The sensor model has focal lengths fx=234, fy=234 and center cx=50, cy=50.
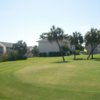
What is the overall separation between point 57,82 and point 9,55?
5055cm

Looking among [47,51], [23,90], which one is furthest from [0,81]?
[47,51]

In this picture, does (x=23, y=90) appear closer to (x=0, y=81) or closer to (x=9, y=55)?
(x=0, y=81)

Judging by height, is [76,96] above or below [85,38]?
below

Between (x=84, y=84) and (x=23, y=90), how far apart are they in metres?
5.17

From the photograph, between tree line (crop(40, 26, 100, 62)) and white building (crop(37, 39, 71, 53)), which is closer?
tree line (crop(40, 26, 100, 62))

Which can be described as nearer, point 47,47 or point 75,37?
point 75,37

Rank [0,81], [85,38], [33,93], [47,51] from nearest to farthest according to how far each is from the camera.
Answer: [33,93], [0,81], [85,38], [47,51]

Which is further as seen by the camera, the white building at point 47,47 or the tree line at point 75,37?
the white building at point 47,47

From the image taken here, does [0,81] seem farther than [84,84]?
Yes

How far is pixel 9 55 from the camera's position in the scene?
70312mm

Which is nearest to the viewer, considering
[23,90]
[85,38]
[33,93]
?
[33,93]

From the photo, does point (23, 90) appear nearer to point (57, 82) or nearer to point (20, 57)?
point (57, 82)

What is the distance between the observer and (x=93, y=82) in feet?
66.5

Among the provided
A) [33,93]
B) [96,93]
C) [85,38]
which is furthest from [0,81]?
[85,38]
